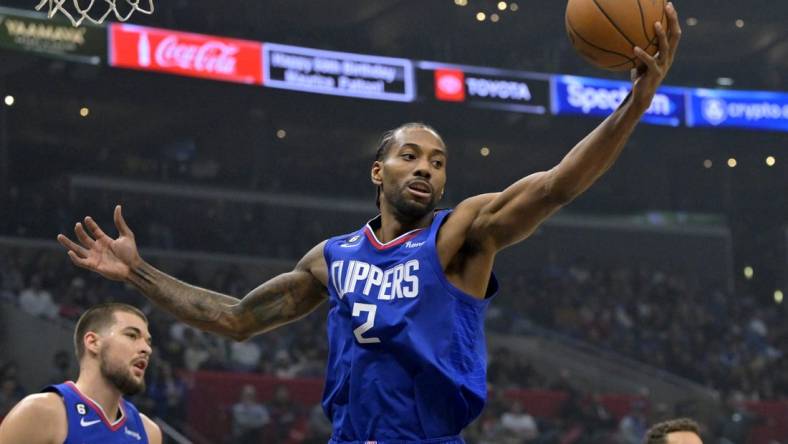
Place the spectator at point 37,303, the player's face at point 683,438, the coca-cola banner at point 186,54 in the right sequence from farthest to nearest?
the coca-cola banner at point 186,54 → the spectator at point 37,303 → the player's face at point 683,438

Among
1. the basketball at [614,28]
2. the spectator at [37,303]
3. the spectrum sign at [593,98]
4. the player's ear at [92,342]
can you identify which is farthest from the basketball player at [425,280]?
the spectrum sign at [593,98]

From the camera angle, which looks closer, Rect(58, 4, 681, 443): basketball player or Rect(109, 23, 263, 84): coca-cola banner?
Rect(58, 4, 681, 443): basketball player

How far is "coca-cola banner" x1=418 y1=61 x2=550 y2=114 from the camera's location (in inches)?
902

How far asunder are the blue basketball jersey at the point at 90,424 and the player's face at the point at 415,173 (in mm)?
1932

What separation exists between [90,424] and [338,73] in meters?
17.2

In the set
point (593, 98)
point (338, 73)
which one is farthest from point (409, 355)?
point (593, 98)

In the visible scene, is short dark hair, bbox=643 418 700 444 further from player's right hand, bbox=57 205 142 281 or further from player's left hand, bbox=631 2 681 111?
player's right hand, bbox=57 205 142 281

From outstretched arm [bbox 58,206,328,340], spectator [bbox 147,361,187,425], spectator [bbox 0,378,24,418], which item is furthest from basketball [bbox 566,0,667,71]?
spectator [bbox 147,361,187,425]

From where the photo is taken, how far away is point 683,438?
194 inches

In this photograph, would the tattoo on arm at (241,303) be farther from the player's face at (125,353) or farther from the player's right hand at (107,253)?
the player's face at (125,353)

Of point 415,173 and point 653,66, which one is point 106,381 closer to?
point 415,173

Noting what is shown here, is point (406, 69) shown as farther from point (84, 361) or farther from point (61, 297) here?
point (84, 361)

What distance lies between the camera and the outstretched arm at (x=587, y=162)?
11.2 feet

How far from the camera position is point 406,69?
74.0ft
